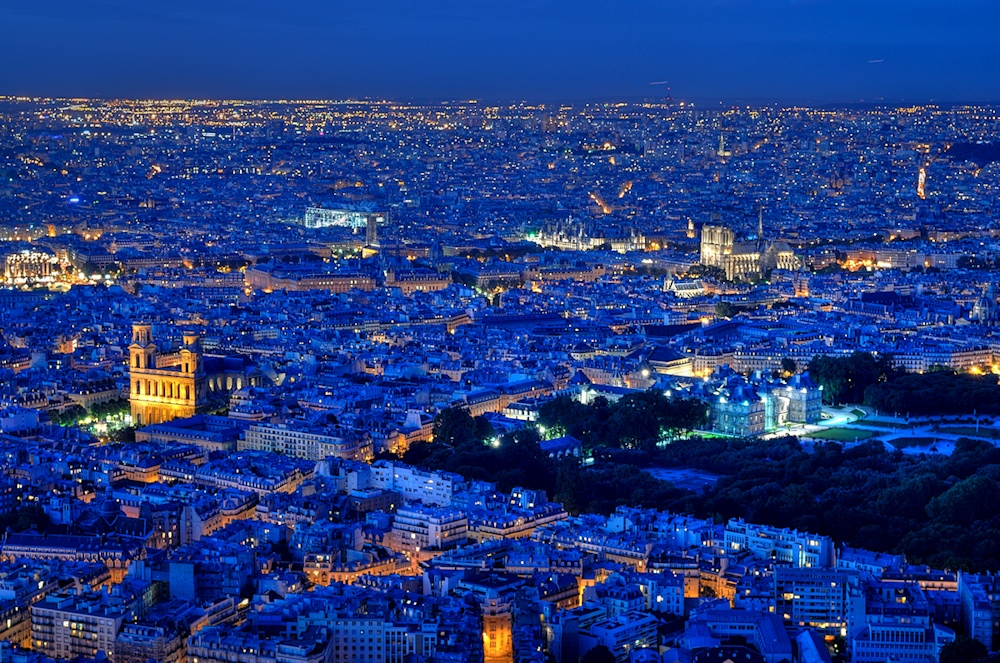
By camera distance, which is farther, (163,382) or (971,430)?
(163,382)

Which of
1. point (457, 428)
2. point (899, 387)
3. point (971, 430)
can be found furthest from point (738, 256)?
point (457, 428)

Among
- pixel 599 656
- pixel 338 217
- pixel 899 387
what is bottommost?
pixel 599 656

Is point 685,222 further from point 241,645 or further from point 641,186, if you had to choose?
point 241,645

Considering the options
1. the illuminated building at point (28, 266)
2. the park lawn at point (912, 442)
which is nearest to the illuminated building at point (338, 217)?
the illuminated building at point (28, 266)

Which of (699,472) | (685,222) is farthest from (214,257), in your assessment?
(699,472)

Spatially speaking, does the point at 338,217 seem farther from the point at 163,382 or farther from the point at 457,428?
the point at 457,428

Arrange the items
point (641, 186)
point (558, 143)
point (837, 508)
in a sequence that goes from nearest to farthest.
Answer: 1. point (837, 508)
2. point (641, 186)
3. point (558, 143)
